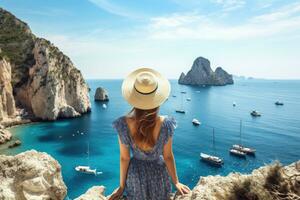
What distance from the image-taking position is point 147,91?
3162 millimetres

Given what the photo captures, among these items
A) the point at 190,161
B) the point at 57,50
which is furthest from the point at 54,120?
the point at 190,161

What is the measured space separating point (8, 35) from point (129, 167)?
79.7m

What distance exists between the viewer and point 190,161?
36750 millimetres

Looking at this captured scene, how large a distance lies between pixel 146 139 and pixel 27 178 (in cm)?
314

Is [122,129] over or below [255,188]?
Answer: over

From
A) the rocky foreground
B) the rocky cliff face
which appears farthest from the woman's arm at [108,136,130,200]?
the rocky cliff face

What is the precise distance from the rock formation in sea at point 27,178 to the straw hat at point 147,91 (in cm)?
312

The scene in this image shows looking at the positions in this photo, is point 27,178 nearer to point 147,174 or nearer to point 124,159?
point 124,159

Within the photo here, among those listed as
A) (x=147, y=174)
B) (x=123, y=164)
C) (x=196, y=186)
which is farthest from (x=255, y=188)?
(x=123, y=164)

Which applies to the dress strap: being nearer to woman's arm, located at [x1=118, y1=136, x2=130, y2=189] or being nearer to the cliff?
woman's arm, located at [x1=118, y1=136, x2=130, y2=189]

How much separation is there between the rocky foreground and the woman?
617 millimetres

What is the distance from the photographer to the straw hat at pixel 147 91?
A: 3.14 metres

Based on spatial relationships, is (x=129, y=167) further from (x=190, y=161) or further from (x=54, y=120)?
(x=54, y=120)

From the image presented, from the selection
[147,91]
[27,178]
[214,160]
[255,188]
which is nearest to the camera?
[147,91]
